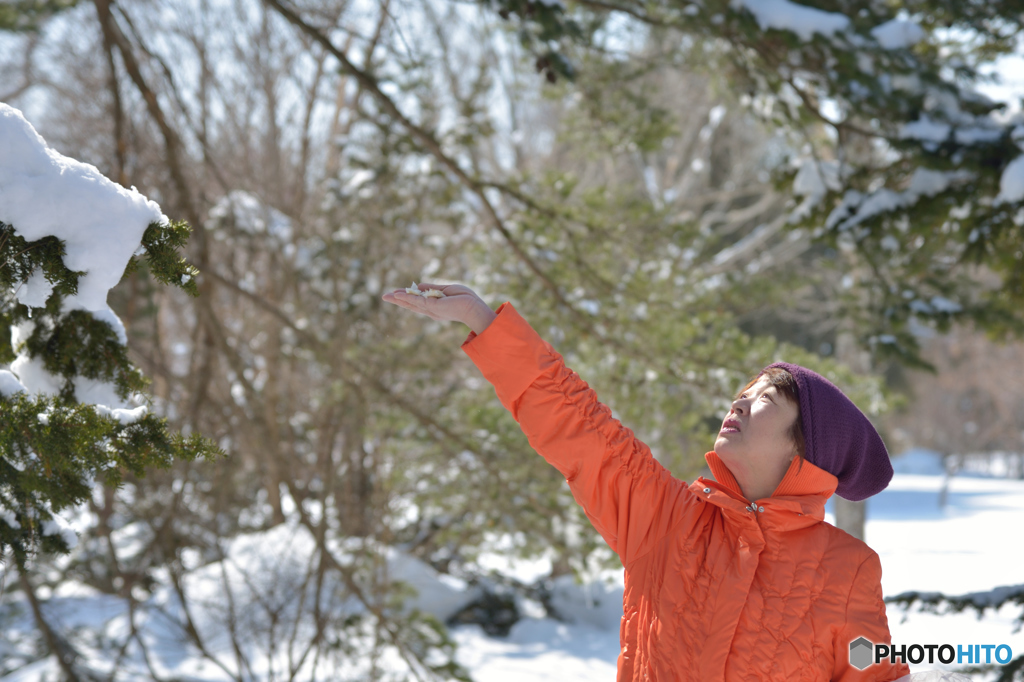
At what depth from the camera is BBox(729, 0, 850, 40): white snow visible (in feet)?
10.2

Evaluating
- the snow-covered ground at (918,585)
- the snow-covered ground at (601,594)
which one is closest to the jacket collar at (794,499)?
the snow-covered ground at (918,585)

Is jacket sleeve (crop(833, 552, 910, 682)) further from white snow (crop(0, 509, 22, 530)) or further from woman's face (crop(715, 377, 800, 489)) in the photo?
white snow (crop(0, 509, 22, 530))

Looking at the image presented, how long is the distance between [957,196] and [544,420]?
2.60m

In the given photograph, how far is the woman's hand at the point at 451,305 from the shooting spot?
1.33 metres

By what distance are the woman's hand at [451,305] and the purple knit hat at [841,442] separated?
2.13 feet

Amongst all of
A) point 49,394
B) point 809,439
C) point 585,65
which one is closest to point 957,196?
point 809,439

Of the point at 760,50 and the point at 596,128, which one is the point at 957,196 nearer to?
the point at 760,50

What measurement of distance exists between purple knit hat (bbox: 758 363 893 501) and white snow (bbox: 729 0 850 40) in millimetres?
2204

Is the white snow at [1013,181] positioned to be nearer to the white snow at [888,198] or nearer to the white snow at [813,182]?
the white snow at [888,198]

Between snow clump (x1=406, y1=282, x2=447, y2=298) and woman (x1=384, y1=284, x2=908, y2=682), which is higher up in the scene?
snow clump (x1=406, y1=282, x2=447, y2=298)

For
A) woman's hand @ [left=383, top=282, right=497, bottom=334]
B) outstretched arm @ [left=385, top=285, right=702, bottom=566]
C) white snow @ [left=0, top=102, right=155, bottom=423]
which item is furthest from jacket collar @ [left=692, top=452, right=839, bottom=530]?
white snow @ [left=0, top=102, right=155, bottom=423]

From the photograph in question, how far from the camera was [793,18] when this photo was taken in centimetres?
312

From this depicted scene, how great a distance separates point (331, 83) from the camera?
9.11m

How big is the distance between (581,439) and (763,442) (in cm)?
36
